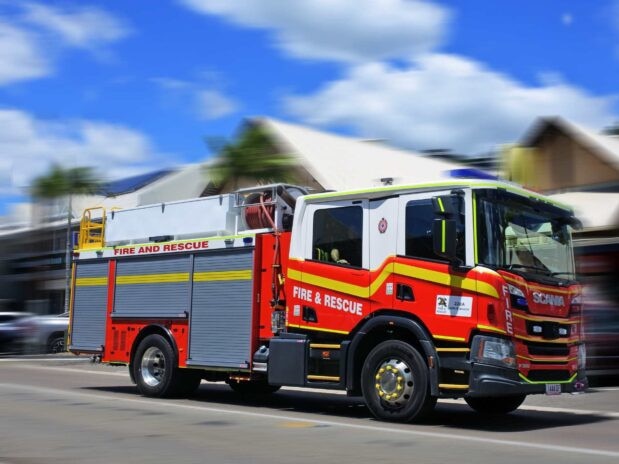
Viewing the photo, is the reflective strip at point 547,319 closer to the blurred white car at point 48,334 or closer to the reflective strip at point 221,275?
the reflective strip at point 221,275

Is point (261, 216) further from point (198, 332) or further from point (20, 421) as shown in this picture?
point (20, 421)

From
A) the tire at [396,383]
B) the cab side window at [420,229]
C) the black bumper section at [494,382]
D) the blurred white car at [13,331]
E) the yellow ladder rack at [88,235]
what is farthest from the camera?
the blurred white car at [13,331]

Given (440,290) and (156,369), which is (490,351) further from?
(156,369)

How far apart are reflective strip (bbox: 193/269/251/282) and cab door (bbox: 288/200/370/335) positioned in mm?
981

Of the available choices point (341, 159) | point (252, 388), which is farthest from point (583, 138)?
point (252, 388)

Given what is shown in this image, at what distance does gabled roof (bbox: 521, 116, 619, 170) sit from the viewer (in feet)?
92.7

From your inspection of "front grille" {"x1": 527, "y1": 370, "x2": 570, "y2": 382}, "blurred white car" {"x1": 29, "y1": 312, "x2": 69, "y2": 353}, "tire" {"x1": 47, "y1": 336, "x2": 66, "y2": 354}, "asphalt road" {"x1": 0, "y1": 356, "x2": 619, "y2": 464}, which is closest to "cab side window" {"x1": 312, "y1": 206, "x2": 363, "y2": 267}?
"asphalt road" {"x1": 0, "y1": 356, "x2": 619, "y2": 464}

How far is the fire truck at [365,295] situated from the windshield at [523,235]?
0.07 ft

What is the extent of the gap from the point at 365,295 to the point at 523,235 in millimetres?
2057

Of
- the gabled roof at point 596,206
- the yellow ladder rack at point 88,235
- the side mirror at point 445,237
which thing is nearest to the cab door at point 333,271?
the side mirror at point 445,237

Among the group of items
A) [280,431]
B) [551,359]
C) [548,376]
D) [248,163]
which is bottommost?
[280,431]

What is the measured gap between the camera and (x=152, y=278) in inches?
530

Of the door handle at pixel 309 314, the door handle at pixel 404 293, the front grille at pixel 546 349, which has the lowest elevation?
the front grille at pixel 546 349

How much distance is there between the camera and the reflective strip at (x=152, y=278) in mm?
13008
